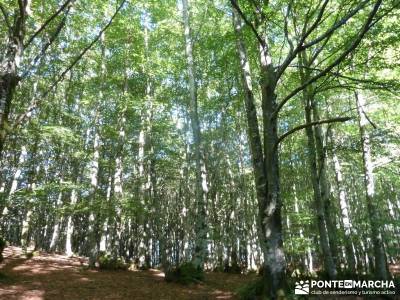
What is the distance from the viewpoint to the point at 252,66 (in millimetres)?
14305

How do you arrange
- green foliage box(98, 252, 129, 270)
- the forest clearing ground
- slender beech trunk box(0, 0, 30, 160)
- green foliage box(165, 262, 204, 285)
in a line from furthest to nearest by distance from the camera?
green foliage box(98, 252, 129, 270), green foliage box(165, 262, 204, 285), the forest clearing ground, slender beech trunk box(0, 0, 30, 160)

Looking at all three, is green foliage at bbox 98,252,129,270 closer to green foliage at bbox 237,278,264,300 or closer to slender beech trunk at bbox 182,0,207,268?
slender beech trunk at bbox 182,0,207,268

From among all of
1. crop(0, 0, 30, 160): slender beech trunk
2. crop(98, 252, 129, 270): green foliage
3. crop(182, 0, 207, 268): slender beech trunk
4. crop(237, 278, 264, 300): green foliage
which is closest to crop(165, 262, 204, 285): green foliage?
crop(182, 0, 207, 268): slender beech trunk

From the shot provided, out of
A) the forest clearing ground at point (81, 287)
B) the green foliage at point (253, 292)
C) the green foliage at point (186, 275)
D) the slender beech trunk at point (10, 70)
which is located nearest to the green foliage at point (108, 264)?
the forest clearing ground at point (81, 287)

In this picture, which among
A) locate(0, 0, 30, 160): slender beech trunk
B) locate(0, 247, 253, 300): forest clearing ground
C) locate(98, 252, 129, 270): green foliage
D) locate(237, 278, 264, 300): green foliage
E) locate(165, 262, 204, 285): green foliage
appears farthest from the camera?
locate(98, 252, 129, 270): green foliage

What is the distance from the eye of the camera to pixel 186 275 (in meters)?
10.3

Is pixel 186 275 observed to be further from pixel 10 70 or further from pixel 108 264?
pixel 10 70

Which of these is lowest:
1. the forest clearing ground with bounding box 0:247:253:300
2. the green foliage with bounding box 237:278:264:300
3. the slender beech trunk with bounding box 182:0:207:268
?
the forest clearing ground with bounding box 0:247:253:300

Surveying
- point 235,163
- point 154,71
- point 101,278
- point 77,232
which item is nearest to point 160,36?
point 154,71

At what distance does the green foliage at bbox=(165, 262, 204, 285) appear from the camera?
10164 mm

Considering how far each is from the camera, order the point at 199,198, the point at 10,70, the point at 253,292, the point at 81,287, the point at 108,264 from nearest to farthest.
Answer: the point at 10,70 → the point at 253,292 → the point at 81,287 → the point at 199,198 → the point at 108,264

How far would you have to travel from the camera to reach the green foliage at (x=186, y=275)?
10164 millimetres

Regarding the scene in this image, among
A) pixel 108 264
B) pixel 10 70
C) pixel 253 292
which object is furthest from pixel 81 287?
pixel 10 70

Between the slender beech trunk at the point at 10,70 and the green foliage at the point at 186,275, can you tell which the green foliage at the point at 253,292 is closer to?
the green foliage at the point at 186,275
